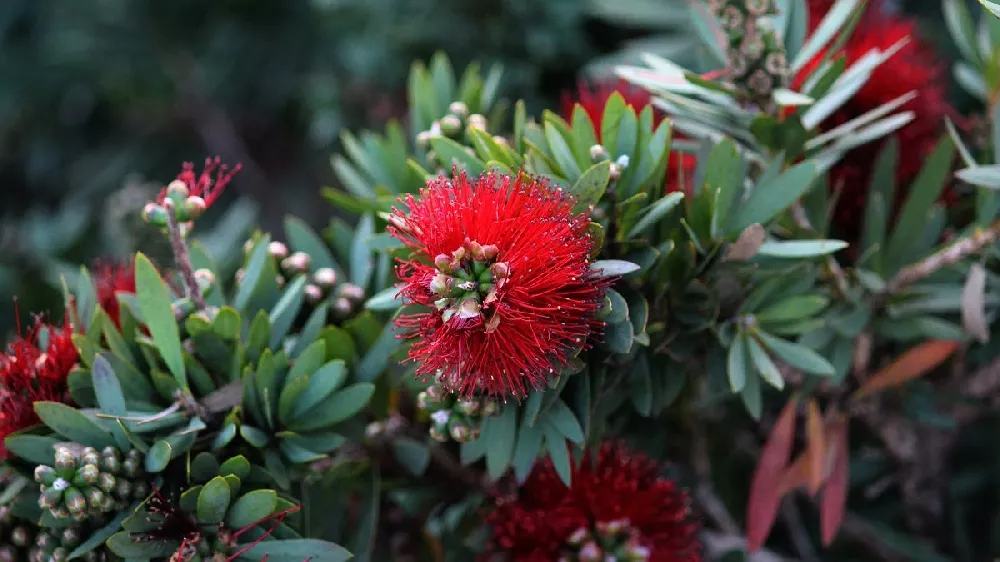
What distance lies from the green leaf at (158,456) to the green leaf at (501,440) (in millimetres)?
229

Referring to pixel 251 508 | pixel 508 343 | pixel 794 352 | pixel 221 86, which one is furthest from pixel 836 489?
pixel 221 86

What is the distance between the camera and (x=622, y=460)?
77cm

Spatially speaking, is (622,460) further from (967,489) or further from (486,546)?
(967,489)

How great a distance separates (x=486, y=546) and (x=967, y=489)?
2.08 feet

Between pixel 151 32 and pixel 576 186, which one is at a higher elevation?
pixel 151 32

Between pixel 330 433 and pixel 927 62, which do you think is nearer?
pixel 330 433

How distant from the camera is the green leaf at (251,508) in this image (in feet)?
1.96

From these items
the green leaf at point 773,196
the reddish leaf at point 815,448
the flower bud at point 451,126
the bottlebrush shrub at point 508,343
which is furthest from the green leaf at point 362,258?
the reddish leaf at point 815,448

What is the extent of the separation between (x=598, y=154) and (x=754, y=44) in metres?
0.16

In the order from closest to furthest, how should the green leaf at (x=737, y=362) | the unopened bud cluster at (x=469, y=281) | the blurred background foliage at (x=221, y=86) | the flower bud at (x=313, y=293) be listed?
the unopened bud cluster at (x=469, y=281) < the green leaf at (x=737, y=362) < the flower bud at (x=313, y=293) < the blurred background foliage at (x=221, y=86)

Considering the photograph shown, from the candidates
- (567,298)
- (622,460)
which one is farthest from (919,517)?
(567,298)

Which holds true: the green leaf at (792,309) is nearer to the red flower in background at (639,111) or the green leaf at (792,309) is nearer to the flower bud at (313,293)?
the red flower in background at (639,111)

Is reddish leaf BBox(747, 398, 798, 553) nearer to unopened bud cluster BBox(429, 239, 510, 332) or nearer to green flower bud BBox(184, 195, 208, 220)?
unopened bud cluster BBox(429, 239, 510, 332)

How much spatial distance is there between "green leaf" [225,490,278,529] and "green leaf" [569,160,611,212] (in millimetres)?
294
